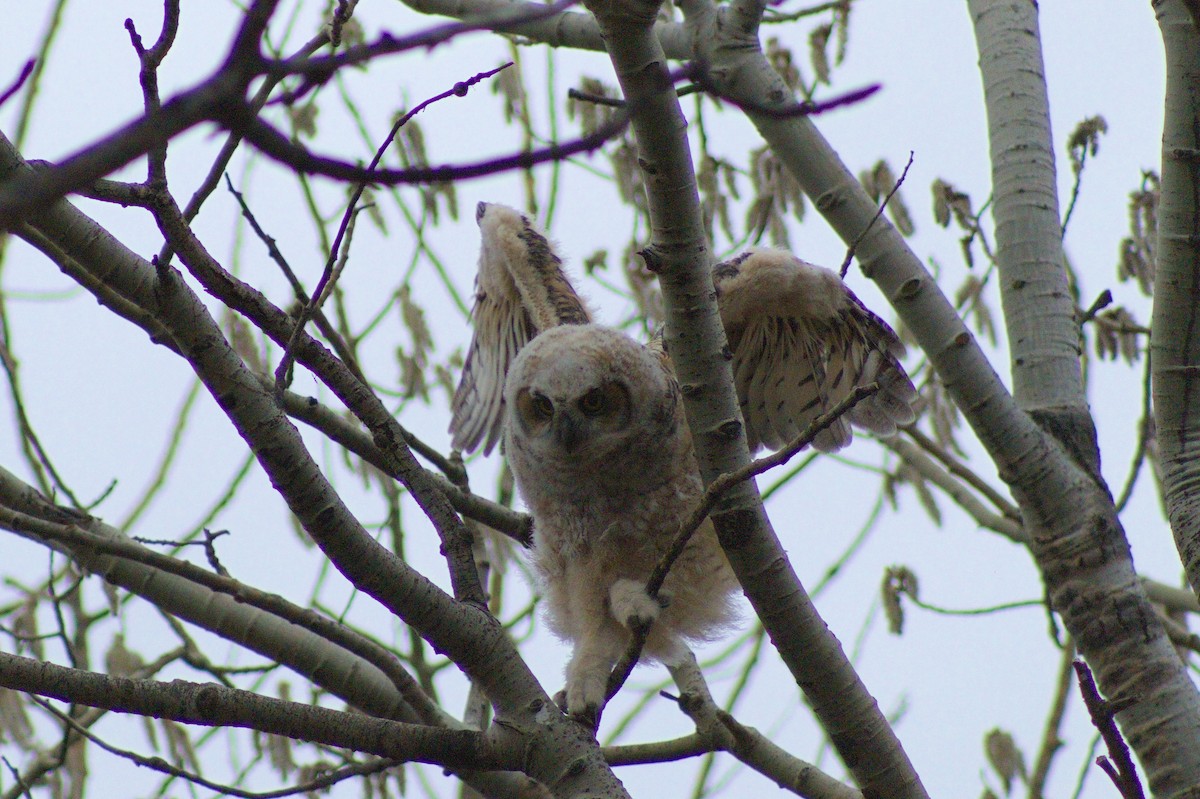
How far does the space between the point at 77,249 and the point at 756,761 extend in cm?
189

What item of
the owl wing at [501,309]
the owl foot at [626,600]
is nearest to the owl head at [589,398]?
the owl foot at [626,600]

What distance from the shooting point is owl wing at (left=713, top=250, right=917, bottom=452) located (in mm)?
3525

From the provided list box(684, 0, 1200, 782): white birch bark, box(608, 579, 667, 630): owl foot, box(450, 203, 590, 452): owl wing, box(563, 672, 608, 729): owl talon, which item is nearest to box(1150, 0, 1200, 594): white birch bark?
box(684, 0, 1200, 782): white birch bark

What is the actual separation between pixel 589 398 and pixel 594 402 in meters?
0.02

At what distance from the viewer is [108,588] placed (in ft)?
11.3

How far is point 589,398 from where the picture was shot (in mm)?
3170

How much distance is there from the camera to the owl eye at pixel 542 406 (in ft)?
10.5

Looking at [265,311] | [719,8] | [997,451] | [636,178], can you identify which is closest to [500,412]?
[636,178]

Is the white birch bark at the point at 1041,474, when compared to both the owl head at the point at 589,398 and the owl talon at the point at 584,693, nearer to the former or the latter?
the owl head at the point at 589,398

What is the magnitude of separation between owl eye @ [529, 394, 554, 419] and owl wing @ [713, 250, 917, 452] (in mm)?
614

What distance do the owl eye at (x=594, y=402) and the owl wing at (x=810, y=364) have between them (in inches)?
19.5

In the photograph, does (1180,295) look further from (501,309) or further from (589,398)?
(501,309)

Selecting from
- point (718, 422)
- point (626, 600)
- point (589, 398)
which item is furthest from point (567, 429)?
point (718, 422)

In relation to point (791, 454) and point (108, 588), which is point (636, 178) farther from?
point (791, 454)
